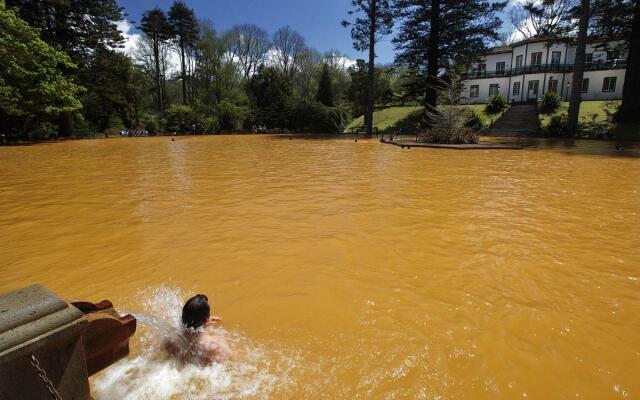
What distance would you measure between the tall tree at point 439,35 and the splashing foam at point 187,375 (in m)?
27.8

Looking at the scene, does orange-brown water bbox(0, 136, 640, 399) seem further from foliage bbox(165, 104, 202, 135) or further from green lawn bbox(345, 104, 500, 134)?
foliage bbox(165, 104, 202, 135)

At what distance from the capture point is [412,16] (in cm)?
3083

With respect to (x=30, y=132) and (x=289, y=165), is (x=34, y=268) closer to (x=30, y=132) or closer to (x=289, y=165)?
(x=289, y=165)

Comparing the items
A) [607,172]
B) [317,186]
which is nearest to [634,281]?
[317,186]

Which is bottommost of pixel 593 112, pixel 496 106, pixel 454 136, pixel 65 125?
pixel 454 136

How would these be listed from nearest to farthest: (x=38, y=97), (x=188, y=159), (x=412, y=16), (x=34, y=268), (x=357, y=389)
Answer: (x=357, y=389), (x=34, y=268), (x=188, y=159), (x=38, y=97), (x=412, y=16)

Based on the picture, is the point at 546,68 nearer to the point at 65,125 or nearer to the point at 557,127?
Answer: the point at 557,127

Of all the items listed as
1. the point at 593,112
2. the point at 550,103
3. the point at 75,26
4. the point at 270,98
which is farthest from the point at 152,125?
the point at 593,112

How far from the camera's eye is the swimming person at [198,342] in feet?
9.56

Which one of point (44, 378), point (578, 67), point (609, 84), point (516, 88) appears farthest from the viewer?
point (516, 88)

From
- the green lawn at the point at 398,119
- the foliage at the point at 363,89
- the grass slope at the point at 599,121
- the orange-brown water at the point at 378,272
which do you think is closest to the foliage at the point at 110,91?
the green lawn at the point at 398,119

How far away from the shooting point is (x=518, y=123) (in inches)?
1261

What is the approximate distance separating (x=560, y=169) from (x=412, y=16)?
23.9m

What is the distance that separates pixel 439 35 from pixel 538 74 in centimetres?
2037
